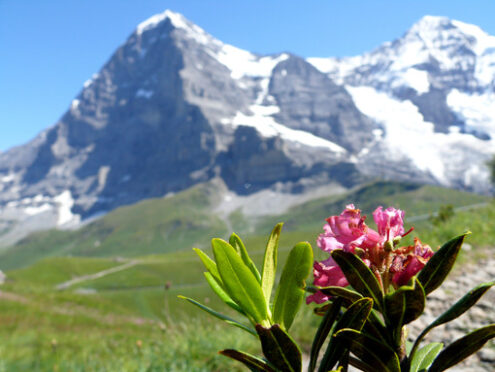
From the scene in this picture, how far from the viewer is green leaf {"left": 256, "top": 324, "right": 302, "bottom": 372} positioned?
3.82ft

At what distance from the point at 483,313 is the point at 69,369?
19.7ft

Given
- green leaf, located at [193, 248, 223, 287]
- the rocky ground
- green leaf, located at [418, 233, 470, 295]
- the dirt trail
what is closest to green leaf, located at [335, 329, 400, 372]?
green leaf, located at [418, 233, 470, 295]

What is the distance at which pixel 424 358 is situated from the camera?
4.68ft

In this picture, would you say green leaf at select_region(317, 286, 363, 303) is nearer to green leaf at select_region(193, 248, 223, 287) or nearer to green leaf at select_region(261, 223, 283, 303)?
green leaf at select_region(261, 223, 283, 303)

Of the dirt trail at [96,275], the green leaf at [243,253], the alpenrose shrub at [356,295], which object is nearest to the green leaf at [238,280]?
the alpenrose shrub at [356,295]

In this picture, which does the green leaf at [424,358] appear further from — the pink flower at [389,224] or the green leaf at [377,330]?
the pink flower at [389,224]

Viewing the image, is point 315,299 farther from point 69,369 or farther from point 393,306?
point 69,369

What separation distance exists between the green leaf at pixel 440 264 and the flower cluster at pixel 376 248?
0.04 m

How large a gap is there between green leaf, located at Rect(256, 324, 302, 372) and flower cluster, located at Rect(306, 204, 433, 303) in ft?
0.60

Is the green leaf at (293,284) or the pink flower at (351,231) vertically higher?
the pink flower at (351,231)

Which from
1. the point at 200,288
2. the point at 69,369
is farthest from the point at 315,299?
the point at 200,288

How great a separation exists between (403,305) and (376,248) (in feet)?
0.68

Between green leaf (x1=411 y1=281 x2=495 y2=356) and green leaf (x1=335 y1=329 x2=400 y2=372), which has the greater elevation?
green leaf (x1=411 y1=281 x2=495 y2=356)

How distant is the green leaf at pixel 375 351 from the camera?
1247 millimetres
